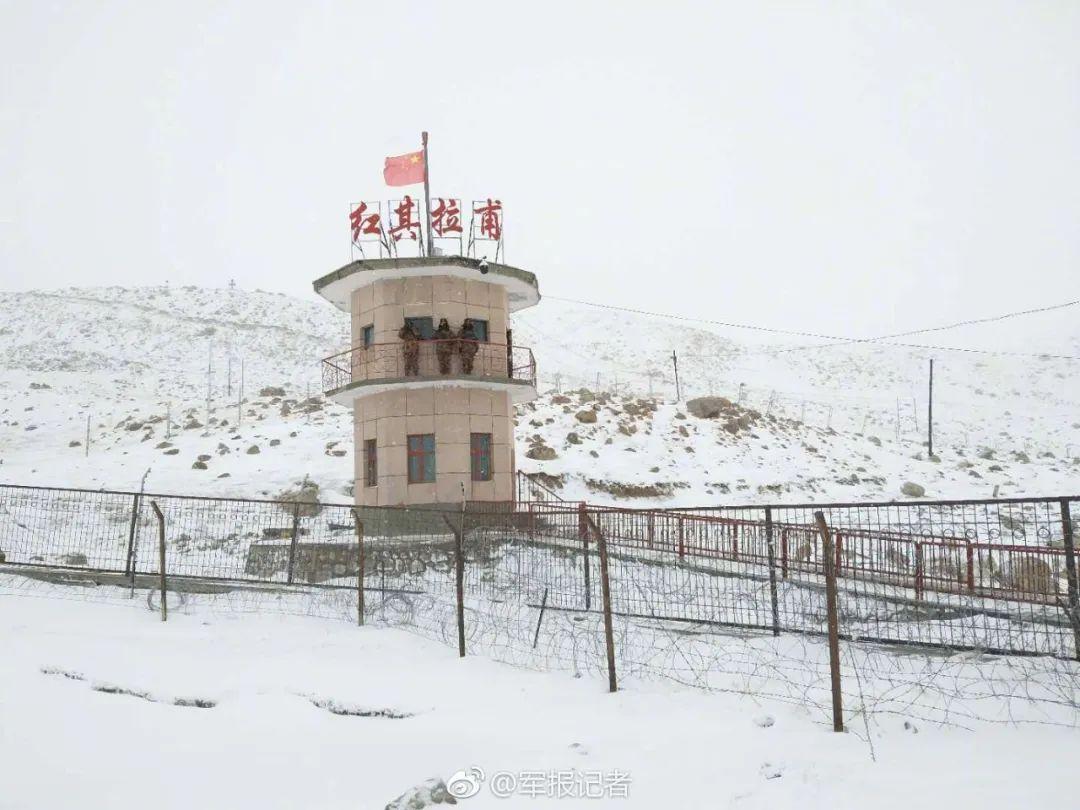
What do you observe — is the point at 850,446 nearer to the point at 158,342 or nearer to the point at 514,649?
the point at 514,649

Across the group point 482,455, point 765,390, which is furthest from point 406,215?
point 765,390

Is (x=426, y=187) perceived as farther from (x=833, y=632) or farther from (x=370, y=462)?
(x=833, y=632)

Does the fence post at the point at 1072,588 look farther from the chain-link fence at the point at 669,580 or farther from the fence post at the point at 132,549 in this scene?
the fence post at the point at 132,549

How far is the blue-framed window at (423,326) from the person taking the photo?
26.4m

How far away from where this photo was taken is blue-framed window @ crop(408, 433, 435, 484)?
26.2 metres

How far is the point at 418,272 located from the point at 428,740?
1987 centimetres

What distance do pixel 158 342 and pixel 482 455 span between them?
2399 inches

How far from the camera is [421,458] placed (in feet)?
86.4

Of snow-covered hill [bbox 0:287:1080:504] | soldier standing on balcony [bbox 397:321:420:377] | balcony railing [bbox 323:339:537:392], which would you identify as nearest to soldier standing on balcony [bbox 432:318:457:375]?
balcony railing [bbox 323:339:537:392]

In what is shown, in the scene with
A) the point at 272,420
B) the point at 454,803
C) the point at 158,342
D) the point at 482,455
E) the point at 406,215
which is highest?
the point at 158,342

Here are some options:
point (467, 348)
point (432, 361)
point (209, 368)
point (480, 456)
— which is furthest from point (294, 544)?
point (209, 368)

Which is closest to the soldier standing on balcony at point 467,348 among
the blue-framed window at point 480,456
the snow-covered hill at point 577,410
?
the blue-framed window at point 480,456

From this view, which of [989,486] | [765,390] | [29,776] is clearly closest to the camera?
[29,776]

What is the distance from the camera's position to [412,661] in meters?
11.5
